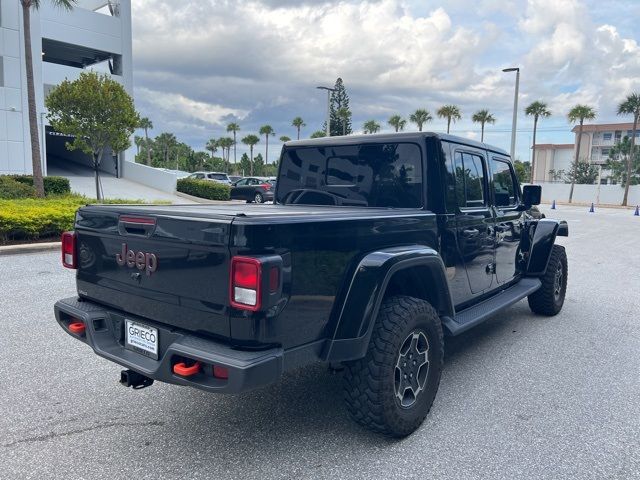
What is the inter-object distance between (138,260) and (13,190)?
56.7ft

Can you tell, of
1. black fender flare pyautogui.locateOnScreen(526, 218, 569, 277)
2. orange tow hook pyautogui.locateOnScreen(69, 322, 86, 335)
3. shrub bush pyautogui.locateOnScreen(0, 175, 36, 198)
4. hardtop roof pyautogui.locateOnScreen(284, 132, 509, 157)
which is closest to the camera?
orange tow hook pyautogui.locateOnScreen(69, 322, 86, 335)

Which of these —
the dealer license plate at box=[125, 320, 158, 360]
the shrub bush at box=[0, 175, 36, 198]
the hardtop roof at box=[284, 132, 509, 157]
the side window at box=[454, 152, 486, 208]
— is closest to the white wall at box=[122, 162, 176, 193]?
the shrub bush at box=[0, 175, 36, 198]

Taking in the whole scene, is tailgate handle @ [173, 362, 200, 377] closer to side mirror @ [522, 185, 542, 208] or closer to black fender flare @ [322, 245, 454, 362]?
black fender flare @ [322, 245, 454, 362]

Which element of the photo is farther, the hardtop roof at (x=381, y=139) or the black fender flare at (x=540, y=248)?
the black fender flare at (x=540, y=248)

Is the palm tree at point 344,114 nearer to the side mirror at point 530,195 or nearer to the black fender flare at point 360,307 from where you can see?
the side mirror at point 530,195

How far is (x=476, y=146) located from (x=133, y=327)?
10.3 ft

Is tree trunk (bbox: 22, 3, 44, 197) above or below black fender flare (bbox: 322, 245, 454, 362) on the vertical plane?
above

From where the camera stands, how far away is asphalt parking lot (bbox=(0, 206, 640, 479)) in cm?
271

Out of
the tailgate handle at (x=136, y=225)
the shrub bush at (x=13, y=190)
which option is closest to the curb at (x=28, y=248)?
the shrub bush at (x=13, y=190)

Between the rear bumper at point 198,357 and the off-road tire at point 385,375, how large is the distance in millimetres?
342

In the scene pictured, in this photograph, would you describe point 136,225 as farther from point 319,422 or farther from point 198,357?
point 319,422

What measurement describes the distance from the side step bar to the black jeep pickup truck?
0.02m

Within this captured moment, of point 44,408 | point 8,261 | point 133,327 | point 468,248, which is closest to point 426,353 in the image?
point 468,248

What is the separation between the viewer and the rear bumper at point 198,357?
2295mm
